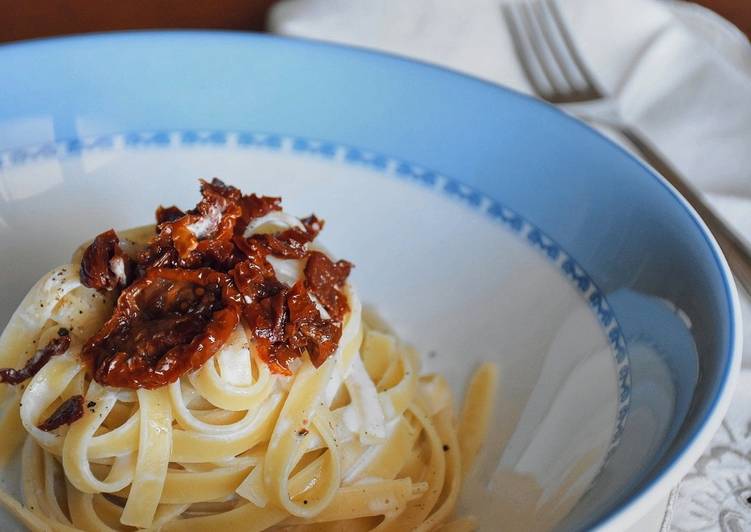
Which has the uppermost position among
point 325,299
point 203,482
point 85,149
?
point 85,149

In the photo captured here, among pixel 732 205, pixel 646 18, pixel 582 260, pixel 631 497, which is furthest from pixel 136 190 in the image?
pixel 646 18

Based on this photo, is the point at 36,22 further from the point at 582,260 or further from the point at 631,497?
the point at 631,497

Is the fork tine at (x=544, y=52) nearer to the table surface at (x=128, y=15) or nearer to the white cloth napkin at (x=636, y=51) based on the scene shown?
the white cloth napkin at (x=636, y=51)

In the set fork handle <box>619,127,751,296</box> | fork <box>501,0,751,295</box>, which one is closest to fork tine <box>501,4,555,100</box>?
fork <box>501,0,751,295</box>

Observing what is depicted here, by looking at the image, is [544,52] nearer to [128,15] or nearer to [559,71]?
[559,71]

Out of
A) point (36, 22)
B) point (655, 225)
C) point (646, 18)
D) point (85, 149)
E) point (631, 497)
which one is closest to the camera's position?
point (631, 497)

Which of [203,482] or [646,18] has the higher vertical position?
[646,18]
